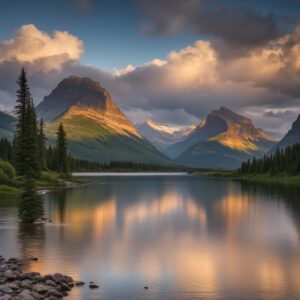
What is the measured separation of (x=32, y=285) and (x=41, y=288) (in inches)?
50.8

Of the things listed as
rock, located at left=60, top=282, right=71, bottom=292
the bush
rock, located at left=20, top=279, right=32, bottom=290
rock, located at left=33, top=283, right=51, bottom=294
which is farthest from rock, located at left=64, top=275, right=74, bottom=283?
the bush

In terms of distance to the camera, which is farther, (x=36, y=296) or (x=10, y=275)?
(x=10, y=275)

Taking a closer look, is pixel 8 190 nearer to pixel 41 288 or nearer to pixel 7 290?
pixel 41 288

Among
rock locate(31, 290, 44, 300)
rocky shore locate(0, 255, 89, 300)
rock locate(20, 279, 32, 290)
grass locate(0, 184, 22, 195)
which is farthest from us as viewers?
grass locate(0, 184, 22, 195)

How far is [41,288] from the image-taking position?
28.2 m

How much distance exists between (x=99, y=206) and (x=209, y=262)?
49.8m

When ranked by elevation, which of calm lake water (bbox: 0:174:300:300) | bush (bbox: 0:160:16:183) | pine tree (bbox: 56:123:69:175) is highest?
pine tree (bbox: 56:123:69:175)

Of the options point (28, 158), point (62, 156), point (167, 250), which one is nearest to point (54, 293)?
point (167, 250)

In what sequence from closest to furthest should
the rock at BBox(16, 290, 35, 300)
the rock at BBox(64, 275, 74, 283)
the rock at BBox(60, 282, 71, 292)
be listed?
the rock at BBox(16, 290, 35, 300), the rock at BBox(60, 282, 71, 292), the rock at BBox(64, 275, 74, 283)

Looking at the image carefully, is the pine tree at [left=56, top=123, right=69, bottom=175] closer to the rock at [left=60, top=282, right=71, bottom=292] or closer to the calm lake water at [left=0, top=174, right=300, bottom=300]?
the calm lake water at [left=0, top=174, right=300, bottom=300]

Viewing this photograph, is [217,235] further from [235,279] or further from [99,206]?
[99,206]

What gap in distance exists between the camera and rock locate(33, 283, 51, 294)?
27.9 metres

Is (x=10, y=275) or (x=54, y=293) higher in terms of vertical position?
(x=10, y=275)

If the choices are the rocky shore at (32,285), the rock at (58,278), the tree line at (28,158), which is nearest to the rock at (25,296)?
the rocky shore at (32,285)
